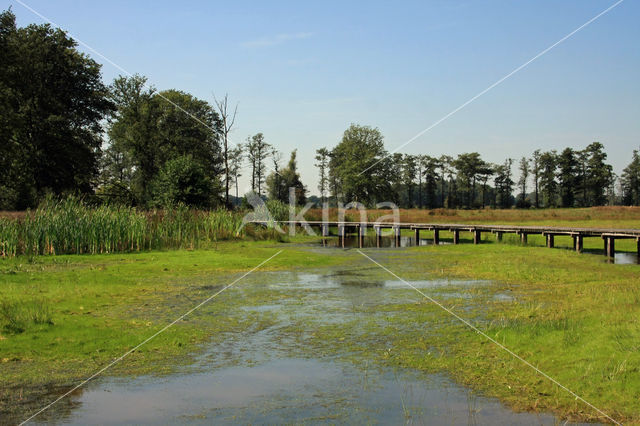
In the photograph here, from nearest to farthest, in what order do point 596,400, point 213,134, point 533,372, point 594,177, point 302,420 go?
point 302,420
point 596,400
point 533,372
point 213,134
point 594,177

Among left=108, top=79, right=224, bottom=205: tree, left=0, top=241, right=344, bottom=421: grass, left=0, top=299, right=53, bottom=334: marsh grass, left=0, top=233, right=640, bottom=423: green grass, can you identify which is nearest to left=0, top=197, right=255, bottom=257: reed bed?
left=0, top=241, right=344, bottom=421: grass

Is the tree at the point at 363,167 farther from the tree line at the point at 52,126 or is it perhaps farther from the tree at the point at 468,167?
the tree line at the point at 52,126

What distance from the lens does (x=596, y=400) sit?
6.74 metres

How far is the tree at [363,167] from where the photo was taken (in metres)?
97.1

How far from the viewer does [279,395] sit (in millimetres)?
7160

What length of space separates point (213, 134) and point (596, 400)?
82.5 meters

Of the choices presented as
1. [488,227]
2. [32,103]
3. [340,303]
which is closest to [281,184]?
[32,103]

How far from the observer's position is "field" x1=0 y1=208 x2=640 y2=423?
7.36 meters

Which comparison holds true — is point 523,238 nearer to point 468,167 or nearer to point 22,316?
point 22,316

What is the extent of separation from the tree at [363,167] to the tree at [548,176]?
39915mm

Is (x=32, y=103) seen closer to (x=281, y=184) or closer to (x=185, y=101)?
(x=185, y=101)

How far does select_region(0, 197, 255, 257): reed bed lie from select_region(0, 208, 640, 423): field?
14.4 ft

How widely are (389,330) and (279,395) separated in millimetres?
4091

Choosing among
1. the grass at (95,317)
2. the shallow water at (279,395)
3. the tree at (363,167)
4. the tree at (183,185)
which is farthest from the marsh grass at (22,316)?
the tree at (363,167)
